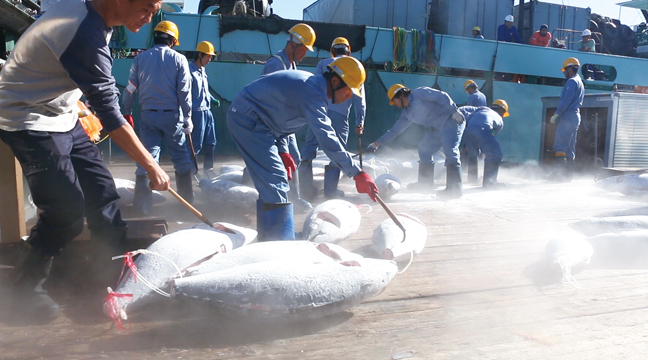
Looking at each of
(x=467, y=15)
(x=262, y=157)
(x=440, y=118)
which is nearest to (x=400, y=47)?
(x=467, y=15)

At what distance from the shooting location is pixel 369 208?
5449 millimetres

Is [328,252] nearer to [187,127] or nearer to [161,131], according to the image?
[161,131]

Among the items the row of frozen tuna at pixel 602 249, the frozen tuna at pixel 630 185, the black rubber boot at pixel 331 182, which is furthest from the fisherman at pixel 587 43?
the row of frozen tuna at pixel 602 249

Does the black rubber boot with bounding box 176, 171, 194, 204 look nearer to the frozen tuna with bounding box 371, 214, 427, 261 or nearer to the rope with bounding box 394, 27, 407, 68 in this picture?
the frozen tuna with bounding box 371, 214, 427, 261

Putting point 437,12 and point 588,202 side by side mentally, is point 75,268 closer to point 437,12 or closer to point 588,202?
point 588,202

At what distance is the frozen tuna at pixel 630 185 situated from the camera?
21.7 ft

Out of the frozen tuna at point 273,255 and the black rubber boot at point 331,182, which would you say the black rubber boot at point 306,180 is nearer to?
the black rubber boot at point 331,182

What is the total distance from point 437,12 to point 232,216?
1096 cm

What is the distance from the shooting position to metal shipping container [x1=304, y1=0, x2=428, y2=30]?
13.2m

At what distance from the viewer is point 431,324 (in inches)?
95.3

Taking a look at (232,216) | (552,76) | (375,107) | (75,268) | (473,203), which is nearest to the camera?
(75,268)

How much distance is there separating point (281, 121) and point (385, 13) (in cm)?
1090

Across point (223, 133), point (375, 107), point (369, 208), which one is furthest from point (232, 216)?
point (375, 107)

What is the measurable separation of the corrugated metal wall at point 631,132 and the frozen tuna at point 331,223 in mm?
7740
